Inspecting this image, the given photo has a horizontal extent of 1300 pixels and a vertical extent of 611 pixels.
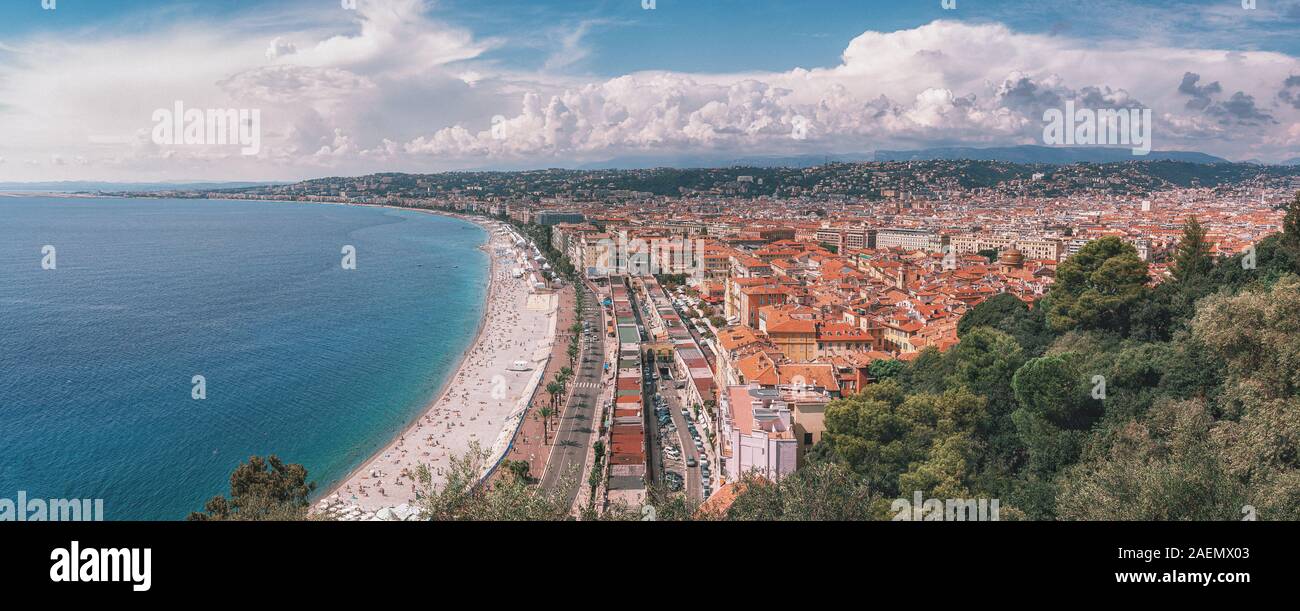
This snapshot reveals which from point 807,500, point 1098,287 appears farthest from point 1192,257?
point 807,500

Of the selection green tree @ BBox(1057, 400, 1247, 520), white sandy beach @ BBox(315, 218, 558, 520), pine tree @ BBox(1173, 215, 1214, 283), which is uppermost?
pine tree @ BBox(1173, 215, 1214, 283)

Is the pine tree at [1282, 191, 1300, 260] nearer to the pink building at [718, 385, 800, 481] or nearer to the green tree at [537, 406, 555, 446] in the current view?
the pink building at [718, 385, 800, 481]

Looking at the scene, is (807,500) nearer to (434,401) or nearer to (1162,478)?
(1162,478)

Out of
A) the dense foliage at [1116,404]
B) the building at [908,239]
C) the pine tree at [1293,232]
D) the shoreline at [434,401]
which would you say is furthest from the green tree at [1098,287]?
the building at [908,239]

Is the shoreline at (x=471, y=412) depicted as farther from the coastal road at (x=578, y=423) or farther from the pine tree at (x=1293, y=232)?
the pine tree at (x=1293, y=232)

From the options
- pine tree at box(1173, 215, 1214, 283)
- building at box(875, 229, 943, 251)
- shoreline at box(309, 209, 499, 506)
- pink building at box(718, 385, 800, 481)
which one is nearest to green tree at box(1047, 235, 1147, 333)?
Result: pine tree at box(1173, 215, 1214, 283)

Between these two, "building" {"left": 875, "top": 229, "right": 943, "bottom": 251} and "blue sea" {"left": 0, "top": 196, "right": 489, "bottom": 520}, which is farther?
"building" {"left": 875, "top": 229, "right": 943, "bottom": 251}
